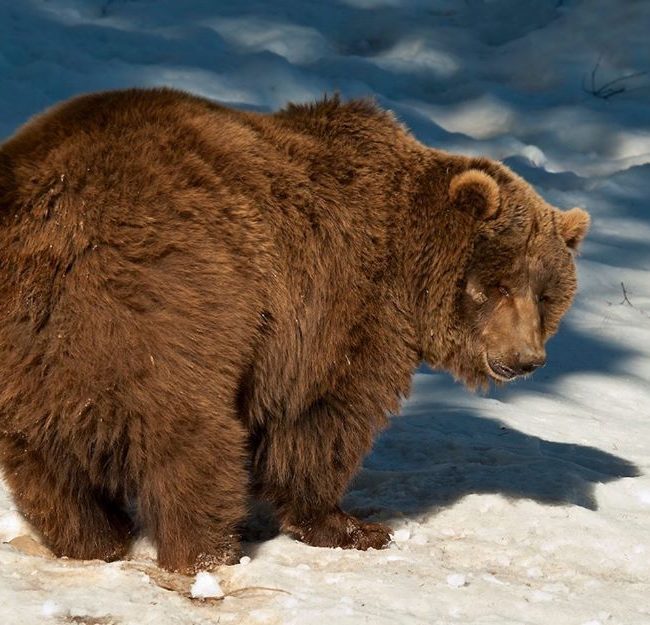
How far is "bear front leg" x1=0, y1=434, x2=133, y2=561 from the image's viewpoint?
4.37 metres

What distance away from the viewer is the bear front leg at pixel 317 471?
195 inches

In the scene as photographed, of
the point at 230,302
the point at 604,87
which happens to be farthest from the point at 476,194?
the point at 604,87

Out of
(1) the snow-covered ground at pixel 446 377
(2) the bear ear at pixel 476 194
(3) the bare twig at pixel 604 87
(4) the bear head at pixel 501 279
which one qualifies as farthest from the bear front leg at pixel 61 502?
(3) the bare twig at pixel 604 87

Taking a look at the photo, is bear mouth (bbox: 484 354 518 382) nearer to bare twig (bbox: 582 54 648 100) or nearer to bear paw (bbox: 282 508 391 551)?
bear paw (bbox: 282 508 391 551)

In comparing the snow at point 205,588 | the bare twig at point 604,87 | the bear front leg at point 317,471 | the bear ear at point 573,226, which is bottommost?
the snow at point 205,588

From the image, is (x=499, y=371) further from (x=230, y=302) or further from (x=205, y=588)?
(x=205, y=588)

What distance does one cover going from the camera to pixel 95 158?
4352mm

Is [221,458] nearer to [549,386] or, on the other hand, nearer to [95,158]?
[95,158]

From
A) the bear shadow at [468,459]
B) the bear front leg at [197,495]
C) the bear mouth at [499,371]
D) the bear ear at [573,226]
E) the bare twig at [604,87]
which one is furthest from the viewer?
the bare twig at [604,87]

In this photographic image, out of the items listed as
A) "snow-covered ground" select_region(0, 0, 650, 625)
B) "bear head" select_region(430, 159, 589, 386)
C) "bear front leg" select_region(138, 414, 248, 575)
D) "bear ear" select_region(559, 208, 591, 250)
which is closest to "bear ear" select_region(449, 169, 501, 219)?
"bear head" select_region(430, 159, 589, 386)

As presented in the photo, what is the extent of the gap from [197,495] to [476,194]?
179 centimetres

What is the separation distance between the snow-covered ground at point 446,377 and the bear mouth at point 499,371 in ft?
1.98

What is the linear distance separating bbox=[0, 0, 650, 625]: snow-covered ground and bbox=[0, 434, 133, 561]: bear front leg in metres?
0.15

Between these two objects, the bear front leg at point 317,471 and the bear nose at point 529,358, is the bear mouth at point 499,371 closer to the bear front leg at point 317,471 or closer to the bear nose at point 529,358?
the bear nose at point 529,358
